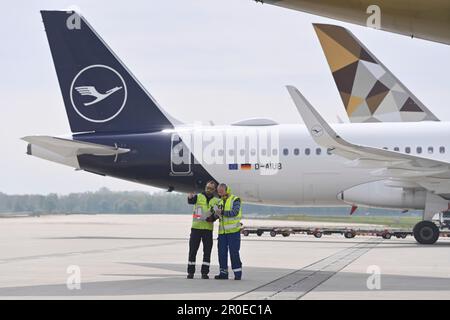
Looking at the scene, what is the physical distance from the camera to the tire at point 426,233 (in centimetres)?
3119

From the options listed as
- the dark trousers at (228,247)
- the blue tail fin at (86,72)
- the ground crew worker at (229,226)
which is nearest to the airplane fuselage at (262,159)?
the blue tail fin at (86,72)

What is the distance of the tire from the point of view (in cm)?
3119

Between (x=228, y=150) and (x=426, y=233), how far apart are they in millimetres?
8439

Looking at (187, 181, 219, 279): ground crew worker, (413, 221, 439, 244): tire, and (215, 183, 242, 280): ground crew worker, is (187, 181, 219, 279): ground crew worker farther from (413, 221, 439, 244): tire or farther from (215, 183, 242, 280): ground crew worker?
(413, 221, 439, 244): tire

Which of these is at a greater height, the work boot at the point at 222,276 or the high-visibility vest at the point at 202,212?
the high-visibility vest at the point at 202,212

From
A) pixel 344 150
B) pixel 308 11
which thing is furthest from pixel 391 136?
pixel 308 11

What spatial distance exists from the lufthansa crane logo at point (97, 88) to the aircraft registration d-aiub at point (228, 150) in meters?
0.04

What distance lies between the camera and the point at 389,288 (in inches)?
609

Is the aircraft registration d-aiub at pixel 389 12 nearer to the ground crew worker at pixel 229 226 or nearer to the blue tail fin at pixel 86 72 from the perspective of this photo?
the ground crew worker at pixel 229 226

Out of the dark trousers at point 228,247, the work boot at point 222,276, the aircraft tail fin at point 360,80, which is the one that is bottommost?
the work boot at point 222,276

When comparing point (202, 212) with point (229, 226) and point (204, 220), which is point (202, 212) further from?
point (229, 226)

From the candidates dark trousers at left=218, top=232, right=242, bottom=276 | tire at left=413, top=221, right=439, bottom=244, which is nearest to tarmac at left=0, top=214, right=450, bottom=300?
dark trousers at left=218, top=232, right=242, bottom=276

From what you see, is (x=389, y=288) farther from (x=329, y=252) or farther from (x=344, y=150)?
(x=344, y=150)
